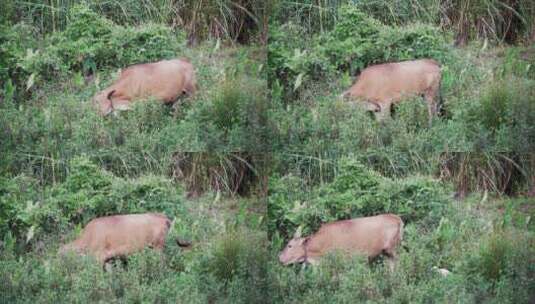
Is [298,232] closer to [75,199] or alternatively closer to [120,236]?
[120,236]

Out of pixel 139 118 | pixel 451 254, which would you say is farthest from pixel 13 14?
pixel 451 254

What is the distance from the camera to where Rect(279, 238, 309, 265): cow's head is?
16.7ft

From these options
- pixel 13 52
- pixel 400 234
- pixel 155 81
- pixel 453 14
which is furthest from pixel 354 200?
pixel 13 52

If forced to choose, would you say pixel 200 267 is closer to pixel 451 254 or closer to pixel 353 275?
pixel 353 275

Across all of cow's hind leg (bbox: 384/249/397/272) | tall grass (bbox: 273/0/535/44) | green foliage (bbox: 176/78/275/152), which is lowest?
cow's hind leg (bbox: 384/249/397/272)

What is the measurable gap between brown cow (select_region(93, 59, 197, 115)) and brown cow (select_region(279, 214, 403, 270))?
3.68 ft

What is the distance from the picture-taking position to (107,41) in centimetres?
514

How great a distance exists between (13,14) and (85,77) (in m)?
0.54

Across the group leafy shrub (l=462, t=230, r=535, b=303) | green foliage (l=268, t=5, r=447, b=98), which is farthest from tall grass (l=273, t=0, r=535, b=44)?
leafy shrub (l=462, t=230, r=535, b=303)

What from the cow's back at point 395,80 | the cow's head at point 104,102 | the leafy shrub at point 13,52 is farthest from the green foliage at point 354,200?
the leafy shrub at point 13,52

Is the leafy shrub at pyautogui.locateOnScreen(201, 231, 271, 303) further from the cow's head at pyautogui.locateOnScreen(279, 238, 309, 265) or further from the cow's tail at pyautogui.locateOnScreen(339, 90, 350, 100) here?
the cow's tail at pyautogui.locateOnScreen(339, 90, 350, 100)

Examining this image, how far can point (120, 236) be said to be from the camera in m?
4.99

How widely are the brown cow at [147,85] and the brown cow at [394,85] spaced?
0.98 m

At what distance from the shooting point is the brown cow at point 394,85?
16.7 ft
